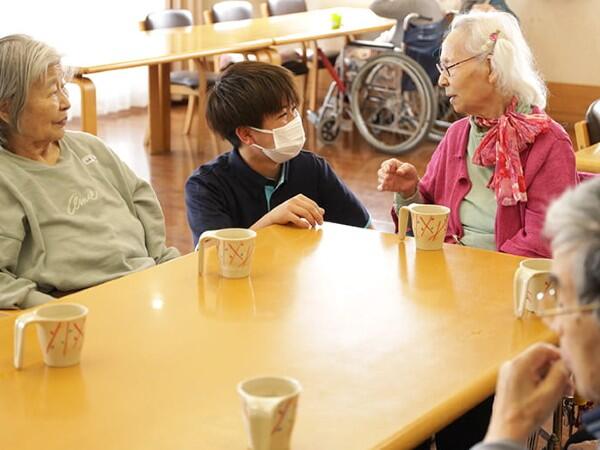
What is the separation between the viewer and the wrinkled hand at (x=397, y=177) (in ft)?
8.84

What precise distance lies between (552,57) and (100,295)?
635 centimetres

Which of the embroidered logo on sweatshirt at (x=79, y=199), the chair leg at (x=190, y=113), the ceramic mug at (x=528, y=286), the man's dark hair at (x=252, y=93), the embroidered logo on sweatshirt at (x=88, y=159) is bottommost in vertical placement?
the chair leg at (x=190, y=113)

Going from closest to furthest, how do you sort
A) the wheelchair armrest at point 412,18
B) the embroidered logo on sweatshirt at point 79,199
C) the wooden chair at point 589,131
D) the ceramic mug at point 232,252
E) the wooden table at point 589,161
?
1. the ceramic mug at point 232,252
2. the embroidered logo on sweatshirt at point 79,199
3. the wooden table at point 589,161
4. the wooden chair at point 589,131
5. the wheelchair armrest at point 412,18

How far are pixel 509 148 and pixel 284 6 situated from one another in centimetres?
515

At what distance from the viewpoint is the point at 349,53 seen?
→ 6980 millimetres

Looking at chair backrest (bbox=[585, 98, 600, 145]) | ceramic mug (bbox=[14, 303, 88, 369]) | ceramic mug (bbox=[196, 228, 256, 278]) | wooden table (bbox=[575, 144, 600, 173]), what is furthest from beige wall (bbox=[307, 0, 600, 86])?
ceramic mug (bbox=[14, 303, 88, 369])

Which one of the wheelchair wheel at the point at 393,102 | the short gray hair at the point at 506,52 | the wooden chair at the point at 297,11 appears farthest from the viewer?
the wooden chair at the point at 297,11

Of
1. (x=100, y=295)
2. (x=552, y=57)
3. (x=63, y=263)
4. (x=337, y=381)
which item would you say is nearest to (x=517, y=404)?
(x=337, y=381)

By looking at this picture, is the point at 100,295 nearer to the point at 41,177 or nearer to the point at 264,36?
the point at 41,177

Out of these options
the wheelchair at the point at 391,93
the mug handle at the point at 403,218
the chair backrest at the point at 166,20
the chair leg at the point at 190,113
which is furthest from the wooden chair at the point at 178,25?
the mug handle at the point at 403,218

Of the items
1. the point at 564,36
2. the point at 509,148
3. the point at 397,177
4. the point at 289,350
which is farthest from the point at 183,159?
the point at 289,350

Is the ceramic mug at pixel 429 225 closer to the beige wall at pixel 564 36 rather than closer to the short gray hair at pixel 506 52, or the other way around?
the short gray hair at pixel 506 52

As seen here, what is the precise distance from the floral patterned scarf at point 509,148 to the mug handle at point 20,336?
137cm

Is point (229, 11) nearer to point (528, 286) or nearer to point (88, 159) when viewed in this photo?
point (88, 159)
